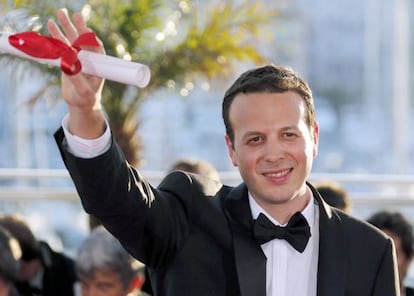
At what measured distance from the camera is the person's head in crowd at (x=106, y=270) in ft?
15.3

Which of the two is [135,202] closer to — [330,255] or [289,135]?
[289,135]

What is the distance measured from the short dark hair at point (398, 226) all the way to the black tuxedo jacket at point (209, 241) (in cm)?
210

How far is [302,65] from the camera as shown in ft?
80.3

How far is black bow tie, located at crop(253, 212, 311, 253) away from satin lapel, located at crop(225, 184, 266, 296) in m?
0.03

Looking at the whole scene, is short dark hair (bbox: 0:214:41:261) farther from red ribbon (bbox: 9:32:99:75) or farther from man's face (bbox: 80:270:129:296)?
red ribbon (bbox: 9:32:99:75)

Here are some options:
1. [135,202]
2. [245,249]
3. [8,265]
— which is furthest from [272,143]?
[8,265]

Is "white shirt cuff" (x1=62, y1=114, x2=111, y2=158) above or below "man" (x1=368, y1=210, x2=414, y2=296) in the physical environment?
above

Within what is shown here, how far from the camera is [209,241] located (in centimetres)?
296

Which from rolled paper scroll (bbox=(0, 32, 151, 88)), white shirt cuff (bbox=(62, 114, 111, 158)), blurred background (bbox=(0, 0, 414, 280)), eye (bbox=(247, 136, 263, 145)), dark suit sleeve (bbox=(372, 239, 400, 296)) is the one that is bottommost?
blurred background (bbox=(0, 0, 414, 280))

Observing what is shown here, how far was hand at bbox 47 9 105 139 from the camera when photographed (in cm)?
257

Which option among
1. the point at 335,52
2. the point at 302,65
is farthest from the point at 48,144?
the point at 335,52

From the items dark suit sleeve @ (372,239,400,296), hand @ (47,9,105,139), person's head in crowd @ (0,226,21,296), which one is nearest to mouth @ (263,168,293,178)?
dark suit sleeve @ (372,239,400,296)

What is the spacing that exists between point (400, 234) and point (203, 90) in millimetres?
4015

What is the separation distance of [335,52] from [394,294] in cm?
2470
